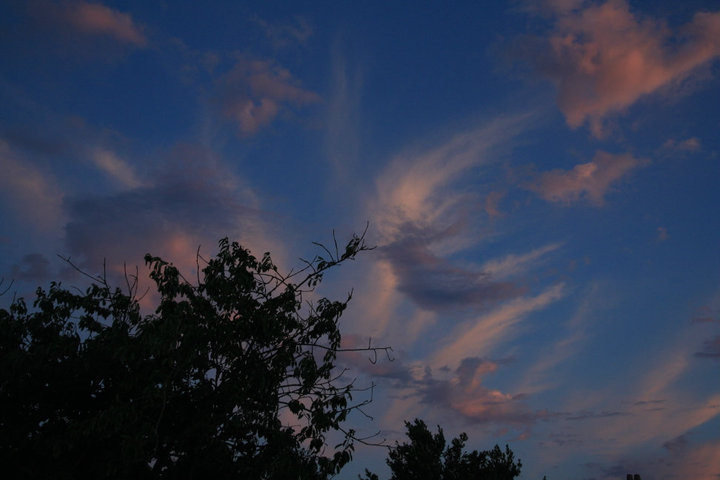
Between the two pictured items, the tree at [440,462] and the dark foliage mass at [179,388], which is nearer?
the dark foliage mass at [179,388]

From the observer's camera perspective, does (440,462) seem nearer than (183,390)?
No

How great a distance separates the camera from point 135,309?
12539 millimetres

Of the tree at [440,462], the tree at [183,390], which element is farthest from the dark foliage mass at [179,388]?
the tree at [440,462]

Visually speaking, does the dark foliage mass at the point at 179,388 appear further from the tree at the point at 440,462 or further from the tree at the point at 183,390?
the tree at the point at 440,462

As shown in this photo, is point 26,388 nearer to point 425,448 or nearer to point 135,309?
point 135,309

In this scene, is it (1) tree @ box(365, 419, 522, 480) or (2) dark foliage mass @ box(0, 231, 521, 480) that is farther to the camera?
(1) tree @ box(365, 419, 522, 480)

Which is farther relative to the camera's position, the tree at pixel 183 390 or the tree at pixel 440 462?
the tree at pixel 440 462

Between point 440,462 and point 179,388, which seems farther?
point 440,462

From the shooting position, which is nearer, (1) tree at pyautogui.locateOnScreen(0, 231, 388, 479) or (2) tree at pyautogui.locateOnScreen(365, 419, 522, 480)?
(1) tree at pyautogui.locateOnScreen(0, 231, 388, 479)

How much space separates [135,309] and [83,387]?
2138 mm

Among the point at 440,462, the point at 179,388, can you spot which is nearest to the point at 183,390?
the point at 179,388

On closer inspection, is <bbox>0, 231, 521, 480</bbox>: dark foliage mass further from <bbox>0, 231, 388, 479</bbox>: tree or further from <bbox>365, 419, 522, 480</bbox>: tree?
<bbox>365, 419, 522, 480</bbox>: tree

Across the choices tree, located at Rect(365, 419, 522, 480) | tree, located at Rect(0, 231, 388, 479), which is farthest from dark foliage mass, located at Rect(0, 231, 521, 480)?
tree, located at Rect(365, 419, 522, 480)

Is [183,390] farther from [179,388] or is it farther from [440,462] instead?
[440,462]
